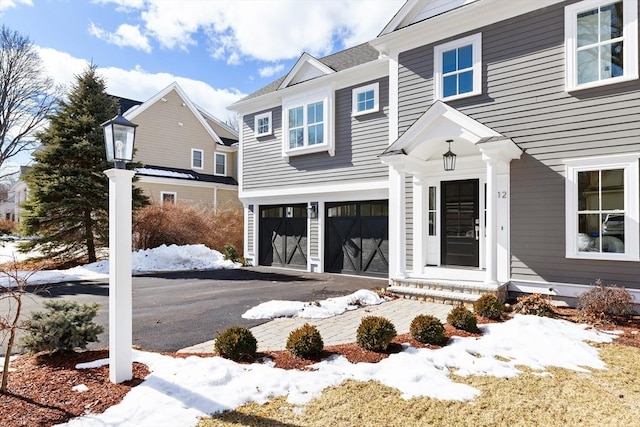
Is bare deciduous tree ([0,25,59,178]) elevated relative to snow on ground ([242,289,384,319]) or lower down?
elevated

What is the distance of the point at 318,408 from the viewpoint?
3334 mm

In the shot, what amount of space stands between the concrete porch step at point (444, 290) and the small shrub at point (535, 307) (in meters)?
0.57

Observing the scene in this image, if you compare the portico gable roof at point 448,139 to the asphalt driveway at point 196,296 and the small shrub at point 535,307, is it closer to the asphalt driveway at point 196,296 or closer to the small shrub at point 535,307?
the small shrub at point 535,307

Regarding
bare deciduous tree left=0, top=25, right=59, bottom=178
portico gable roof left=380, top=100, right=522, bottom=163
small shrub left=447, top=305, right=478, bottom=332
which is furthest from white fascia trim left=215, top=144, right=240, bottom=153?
small shrub left=447, top=305, right=478, bottom=332

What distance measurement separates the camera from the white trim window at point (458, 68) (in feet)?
27.6

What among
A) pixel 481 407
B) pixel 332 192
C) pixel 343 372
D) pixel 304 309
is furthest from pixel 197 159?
pixel 481 407

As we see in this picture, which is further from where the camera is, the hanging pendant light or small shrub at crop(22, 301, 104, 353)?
the hanging pendant light

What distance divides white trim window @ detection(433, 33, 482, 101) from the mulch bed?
247 inches

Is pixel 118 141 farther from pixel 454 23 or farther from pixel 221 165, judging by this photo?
pixel 221 165

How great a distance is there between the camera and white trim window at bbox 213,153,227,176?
76.0 ft

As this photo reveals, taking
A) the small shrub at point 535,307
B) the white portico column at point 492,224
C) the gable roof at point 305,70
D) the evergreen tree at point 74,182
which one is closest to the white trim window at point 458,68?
the white portico column at point 492,224

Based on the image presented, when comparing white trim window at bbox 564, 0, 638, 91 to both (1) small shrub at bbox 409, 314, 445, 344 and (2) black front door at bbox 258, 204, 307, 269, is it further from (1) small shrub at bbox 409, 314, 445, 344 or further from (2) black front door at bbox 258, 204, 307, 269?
(2) black front door at bbox 258, 204, 307, 269

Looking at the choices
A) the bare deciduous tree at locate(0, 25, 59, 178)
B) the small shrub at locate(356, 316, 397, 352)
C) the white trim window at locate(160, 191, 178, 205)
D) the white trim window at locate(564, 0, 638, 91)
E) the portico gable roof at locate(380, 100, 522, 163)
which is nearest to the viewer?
the small shrub at locate(356, 316, 397, 352)

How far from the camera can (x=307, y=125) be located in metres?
12.6
